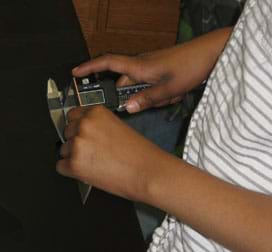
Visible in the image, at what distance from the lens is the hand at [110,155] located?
0.54m

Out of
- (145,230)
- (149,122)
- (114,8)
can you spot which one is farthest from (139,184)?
(114,8)

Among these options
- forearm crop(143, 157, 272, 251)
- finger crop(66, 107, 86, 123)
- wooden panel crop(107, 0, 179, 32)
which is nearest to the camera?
forearm crop(143, 157, 272, 251)

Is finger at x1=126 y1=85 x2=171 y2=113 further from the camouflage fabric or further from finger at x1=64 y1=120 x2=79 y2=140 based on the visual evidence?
the camouflage fabric

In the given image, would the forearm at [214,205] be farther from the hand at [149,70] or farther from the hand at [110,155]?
the hand at [149,70]

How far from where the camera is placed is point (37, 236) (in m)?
0.66

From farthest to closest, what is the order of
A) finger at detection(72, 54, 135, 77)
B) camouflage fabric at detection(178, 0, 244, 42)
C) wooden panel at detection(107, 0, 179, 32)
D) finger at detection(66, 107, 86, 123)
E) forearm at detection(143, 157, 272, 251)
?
wooden panel at detection(107, 0, 179, 32) → camouflage fabric at detection(178, 0, 244, 42) → finger at detection(72, 54, 135, 77) → finger at detection(66, 107, 86, 123) → forearm at detection(143, 157, 272, 251)

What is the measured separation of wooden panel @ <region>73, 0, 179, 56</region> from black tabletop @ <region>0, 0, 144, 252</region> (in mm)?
368

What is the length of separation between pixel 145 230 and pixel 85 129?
1.49 ft

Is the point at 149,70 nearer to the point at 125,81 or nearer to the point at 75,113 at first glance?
the point at 125,81

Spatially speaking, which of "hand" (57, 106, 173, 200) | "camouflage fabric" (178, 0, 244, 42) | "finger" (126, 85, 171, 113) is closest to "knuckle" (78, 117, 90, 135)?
"hand" (57, 106, 173, 200)

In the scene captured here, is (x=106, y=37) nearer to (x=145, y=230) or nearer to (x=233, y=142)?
(x=145, y=230)

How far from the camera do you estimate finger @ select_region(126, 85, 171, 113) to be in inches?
27.3

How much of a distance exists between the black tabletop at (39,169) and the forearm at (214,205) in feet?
0.57

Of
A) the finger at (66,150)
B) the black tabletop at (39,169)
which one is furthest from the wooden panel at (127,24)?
the finger at (66,150)
